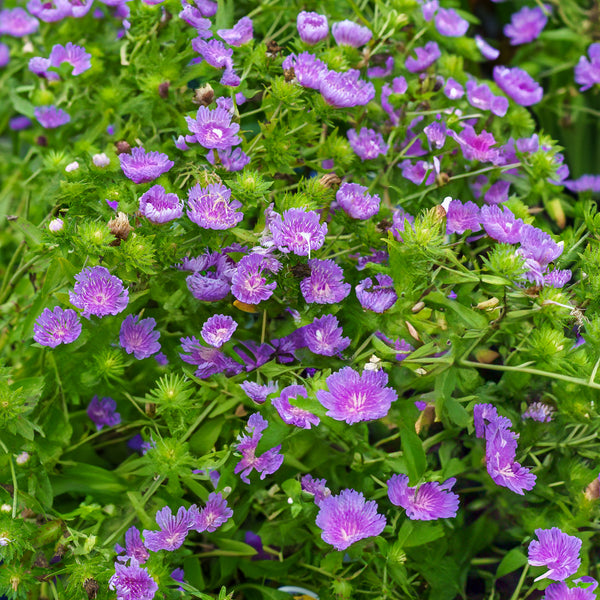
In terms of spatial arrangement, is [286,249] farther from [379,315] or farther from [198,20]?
[198,20]

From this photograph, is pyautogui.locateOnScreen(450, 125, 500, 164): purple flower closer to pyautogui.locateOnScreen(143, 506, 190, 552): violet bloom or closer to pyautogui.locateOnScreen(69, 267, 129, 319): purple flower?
pyautogui.locateOnScreen(69, 267, 129, 319): purple flower

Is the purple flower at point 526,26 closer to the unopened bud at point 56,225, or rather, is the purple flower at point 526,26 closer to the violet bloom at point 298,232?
the violet bloom at point 298,232

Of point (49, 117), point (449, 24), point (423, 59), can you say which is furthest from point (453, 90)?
point (49, 117)

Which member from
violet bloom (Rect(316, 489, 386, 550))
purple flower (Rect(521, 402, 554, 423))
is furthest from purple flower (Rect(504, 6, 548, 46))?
violet bloom (Rect(316, 489, 386, 550))

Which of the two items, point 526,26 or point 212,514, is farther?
point 526,26

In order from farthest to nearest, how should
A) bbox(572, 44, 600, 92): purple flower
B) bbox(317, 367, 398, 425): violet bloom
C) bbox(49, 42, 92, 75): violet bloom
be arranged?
bbox(572, 44, 600, 92): purple flower → bbox(49, 42, 92, 75): violet bloom → bbox(317, 367, 398, 425): violet bloom

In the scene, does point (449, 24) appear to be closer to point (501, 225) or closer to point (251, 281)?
point (501, 225)
